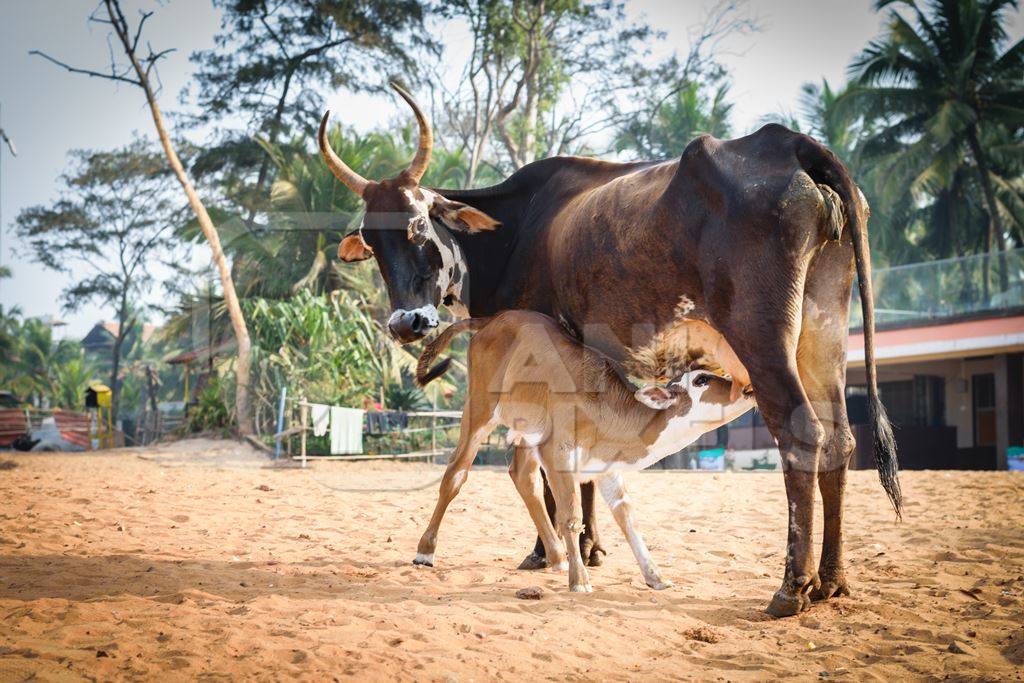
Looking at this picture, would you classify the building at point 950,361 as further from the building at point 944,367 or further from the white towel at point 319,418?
the white towel at point 319,418

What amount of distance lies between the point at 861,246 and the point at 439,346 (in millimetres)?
3500

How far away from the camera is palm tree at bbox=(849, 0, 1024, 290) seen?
106ft

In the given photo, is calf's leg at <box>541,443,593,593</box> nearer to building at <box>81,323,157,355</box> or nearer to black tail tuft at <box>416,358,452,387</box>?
black tail tuft at <box>416,358,452,387</box>

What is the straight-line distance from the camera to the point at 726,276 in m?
5.31

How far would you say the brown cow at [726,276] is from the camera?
5.25 meters

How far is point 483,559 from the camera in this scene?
7484 millimetres

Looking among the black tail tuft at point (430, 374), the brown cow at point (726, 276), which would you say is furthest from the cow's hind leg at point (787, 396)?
the black tail tuft at point (430, 374)

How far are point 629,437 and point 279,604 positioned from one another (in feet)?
8.55

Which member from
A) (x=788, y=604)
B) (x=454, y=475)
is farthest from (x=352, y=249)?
(x=788, y=604)

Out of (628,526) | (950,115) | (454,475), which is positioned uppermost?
(950,115)

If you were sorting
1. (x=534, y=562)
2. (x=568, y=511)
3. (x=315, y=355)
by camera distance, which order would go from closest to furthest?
(x=568, y=511), (x=534, y=562), (x=315, y=355)

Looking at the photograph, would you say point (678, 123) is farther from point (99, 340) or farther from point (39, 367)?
point (99, 340)

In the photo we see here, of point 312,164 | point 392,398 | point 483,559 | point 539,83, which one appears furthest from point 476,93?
point 483,559

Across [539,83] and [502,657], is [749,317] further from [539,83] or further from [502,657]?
[539,83]
